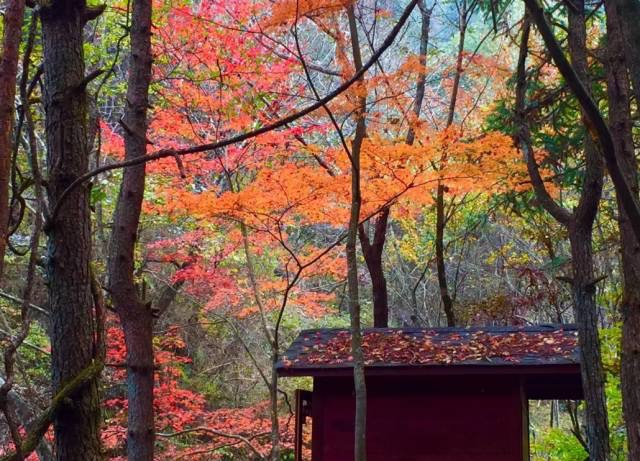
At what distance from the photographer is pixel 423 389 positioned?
6.78m

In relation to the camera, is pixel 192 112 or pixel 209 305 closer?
pixel 192 112

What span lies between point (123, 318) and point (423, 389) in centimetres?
375

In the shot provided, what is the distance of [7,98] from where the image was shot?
128cm

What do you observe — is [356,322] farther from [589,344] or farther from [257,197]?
[257,197]

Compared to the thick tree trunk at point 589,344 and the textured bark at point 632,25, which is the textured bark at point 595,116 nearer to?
the textured bark at point 632,25

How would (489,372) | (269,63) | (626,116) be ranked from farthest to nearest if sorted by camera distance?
1. (269,63)
2. (489,372)
3. (626,116)

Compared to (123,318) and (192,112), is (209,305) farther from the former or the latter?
(123,318)

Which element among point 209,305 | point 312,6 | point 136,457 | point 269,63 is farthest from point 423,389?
point 209,305

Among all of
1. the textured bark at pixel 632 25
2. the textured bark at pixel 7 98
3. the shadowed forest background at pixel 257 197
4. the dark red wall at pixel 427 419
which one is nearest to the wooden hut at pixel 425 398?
the dark red wall at pixel 427 419

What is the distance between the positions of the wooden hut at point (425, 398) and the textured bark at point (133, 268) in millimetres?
2183

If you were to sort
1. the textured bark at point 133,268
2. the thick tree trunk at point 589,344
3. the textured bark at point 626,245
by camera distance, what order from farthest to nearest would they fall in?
the thick tree trunk at point 589,344, the textured bark at point 133,268, the textured bark at point 626,245

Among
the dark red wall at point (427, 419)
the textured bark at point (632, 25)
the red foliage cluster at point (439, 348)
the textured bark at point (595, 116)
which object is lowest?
the dark red wall at point (427, 419)

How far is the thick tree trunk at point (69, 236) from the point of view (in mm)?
2012

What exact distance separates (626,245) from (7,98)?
3.45 metres
